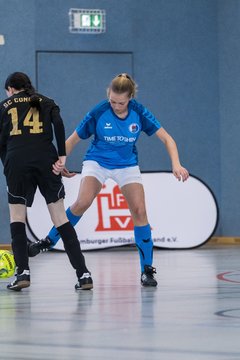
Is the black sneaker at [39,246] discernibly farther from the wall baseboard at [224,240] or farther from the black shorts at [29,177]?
the wall baseboard at [224,240]

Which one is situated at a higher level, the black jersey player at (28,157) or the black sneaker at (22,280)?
the black jersey player at (28,157)

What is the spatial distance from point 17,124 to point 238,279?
2.30 meters

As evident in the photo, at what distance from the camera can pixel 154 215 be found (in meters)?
12.7

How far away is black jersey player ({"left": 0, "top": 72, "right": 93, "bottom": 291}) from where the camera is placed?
673 centimetres

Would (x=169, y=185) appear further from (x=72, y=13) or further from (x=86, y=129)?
(x=86, y=129)

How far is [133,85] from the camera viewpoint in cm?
691

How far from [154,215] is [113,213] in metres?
0.55

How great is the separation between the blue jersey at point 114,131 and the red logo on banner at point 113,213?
5.27 metres

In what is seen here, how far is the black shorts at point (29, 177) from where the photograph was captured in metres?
6.73

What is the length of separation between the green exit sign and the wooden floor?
16.6ft

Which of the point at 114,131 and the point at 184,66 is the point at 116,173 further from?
the point at 184,66

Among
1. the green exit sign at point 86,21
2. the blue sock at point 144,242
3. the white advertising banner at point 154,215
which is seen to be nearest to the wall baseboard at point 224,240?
the white advertising banner at point 154,215

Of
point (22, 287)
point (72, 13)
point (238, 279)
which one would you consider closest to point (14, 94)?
point (22, 287)

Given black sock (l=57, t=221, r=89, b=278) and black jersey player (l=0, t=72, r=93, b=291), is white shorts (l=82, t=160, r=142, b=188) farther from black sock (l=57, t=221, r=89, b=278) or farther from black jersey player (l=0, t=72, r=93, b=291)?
black sock (l=57, t=221, r=89, b=278)
